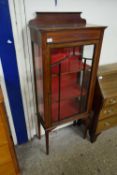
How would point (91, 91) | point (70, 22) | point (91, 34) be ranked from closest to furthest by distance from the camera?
point (91, 34) → point (70, 22) → point (91, 91)

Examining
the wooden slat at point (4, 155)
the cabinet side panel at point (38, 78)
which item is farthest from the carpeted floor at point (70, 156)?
the cabinet side panel at point (38, 78)

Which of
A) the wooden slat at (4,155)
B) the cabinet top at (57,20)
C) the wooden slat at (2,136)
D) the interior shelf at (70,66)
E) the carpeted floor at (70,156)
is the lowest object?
the carpeted floor at (70,156)

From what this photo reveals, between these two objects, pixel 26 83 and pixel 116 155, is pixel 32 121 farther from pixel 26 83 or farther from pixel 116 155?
pixel 116 155

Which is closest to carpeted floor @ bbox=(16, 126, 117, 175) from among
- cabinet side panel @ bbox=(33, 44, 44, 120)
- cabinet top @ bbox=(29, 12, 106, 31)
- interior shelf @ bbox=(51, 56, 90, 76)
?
cabinet side panel @ bbox=(33, 44, 44, 120)

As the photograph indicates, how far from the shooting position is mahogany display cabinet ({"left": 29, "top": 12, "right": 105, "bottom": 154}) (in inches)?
42.6

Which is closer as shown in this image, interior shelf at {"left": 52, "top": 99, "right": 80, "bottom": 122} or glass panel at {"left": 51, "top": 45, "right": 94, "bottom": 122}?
glass panel at {"left": 51, "top": 45, "right": 94, "bottom": 122}

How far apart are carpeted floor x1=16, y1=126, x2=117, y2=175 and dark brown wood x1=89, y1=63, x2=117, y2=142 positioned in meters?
0.19

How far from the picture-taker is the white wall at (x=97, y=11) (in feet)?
4.04

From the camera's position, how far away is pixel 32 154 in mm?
1710

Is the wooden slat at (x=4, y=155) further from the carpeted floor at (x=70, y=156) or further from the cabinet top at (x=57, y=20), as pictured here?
the cabinet top at (x=57, y=20)

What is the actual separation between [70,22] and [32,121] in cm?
113

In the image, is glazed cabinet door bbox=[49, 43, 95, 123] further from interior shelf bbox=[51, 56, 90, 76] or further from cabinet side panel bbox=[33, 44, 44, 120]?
cabinet side panel bbox=[33, 44, 44, 120]

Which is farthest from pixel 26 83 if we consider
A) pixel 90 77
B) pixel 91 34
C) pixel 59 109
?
pixel 91 34

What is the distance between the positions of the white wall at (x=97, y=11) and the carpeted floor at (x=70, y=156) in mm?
1014
